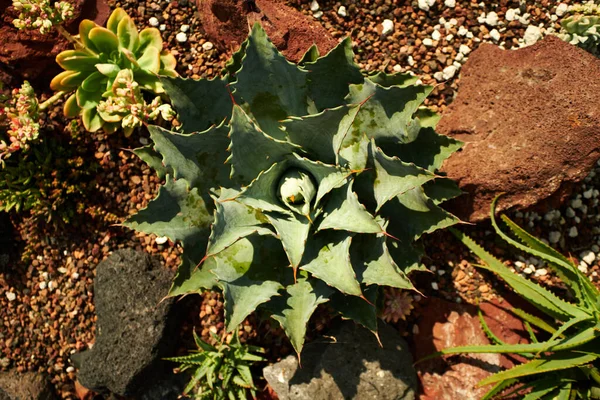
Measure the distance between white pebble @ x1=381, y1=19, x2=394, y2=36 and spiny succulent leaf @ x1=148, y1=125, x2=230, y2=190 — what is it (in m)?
1.56

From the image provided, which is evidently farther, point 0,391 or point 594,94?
point 0,391

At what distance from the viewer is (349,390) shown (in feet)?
9.35

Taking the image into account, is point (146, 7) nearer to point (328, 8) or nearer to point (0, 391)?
point (328, 8)

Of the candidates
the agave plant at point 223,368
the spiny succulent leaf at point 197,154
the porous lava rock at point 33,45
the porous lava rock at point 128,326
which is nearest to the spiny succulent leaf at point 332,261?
the spiny succulent leaf at point 197,154

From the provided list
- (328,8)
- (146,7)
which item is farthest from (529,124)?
(146,7)

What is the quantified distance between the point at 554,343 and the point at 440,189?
990 mm

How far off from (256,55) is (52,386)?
9.01 feet

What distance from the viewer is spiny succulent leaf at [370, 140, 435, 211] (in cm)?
202

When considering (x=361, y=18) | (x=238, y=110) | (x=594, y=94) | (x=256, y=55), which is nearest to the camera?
(x=238, y=110)

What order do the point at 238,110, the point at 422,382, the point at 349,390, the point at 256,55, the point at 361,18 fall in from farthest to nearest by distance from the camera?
the point at 361,18 → the point at 422,382 → the point at 349,390 → the point at 256,55 → the point at 238,110

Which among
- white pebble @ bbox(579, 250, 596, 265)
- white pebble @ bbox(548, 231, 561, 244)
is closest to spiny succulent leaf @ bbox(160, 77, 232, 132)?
white pebble @ bbox(548, 231, 561, 244)

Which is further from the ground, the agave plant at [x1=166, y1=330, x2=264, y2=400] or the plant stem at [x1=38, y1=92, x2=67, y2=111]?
the plant stem at [x1=38, y1=92, x2=67, y2=111]

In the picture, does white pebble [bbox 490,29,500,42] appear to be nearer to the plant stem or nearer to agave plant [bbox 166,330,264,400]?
agave plant [bbox 166,330,264,400]

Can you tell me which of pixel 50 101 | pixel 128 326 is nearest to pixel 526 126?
pixel 128 326
